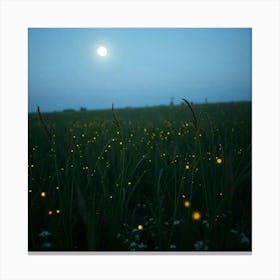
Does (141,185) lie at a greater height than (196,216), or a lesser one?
greater

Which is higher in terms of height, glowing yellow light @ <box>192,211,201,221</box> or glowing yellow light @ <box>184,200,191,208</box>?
glowing yellow light @ <box>184,200,191,208</box>

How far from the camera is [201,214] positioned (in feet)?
6.95

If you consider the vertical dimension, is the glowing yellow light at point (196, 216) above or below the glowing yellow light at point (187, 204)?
below

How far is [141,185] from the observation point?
7.34 feet

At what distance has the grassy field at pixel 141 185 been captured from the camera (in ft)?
6.81

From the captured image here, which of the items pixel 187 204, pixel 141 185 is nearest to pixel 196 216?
pixel 187 204

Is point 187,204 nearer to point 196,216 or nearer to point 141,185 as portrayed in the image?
point 196,216

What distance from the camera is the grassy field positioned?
2076 millimetres
